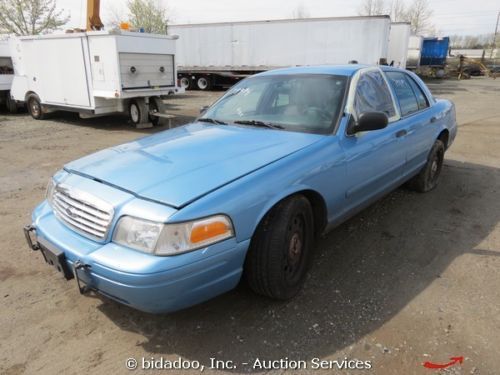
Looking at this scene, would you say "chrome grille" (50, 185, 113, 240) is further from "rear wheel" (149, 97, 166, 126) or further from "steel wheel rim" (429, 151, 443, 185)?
"rear wheel" (149, 97, 166, 126)

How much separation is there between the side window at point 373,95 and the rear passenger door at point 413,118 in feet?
0.66

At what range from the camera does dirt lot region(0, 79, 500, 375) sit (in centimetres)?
238

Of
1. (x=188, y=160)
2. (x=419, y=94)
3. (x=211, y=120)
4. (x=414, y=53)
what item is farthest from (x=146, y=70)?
(x=414, y=53)

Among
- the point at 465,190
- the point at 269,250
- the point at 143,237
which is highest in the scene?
the point at 143,237

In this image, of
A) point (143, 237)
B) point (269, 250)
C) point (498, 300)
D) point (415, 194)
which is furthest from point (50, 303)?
point (415, 194)

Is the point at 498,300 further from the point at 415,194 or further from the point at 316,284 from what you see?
the point at 415,194

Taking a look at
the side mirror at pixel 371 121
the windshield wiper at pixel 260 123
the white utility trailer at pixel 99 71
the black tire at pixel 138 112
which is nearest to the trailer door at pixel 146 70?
the white utility trailer at pixel 99 71

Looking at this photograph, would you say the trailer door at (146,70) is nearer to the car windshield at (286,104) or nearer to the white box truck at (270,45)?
the car windshield at (286,104)

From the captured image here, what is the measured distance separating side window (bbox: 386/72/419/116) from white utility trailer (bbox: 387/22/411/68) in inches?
752

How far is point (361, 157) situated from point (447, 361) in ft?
5.34

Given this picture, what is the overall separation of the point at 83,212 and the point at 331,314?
70.0 inches

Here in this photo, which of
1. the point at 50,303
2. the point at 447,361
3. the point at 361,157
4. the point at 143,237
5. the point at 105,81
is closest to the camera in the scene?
the point at 143,237

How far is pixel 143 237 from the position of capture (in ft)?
7.09

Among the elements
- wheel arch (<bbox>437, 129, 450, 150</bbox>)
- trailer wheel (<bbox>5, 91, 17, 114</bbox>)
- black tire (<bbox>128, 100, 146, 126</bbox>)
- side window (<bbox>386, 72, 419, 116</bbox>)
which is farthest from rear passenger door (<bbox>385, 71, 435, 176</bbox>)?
trailer wheel (<bbox>5, 91, 17, 114</bbox>)
